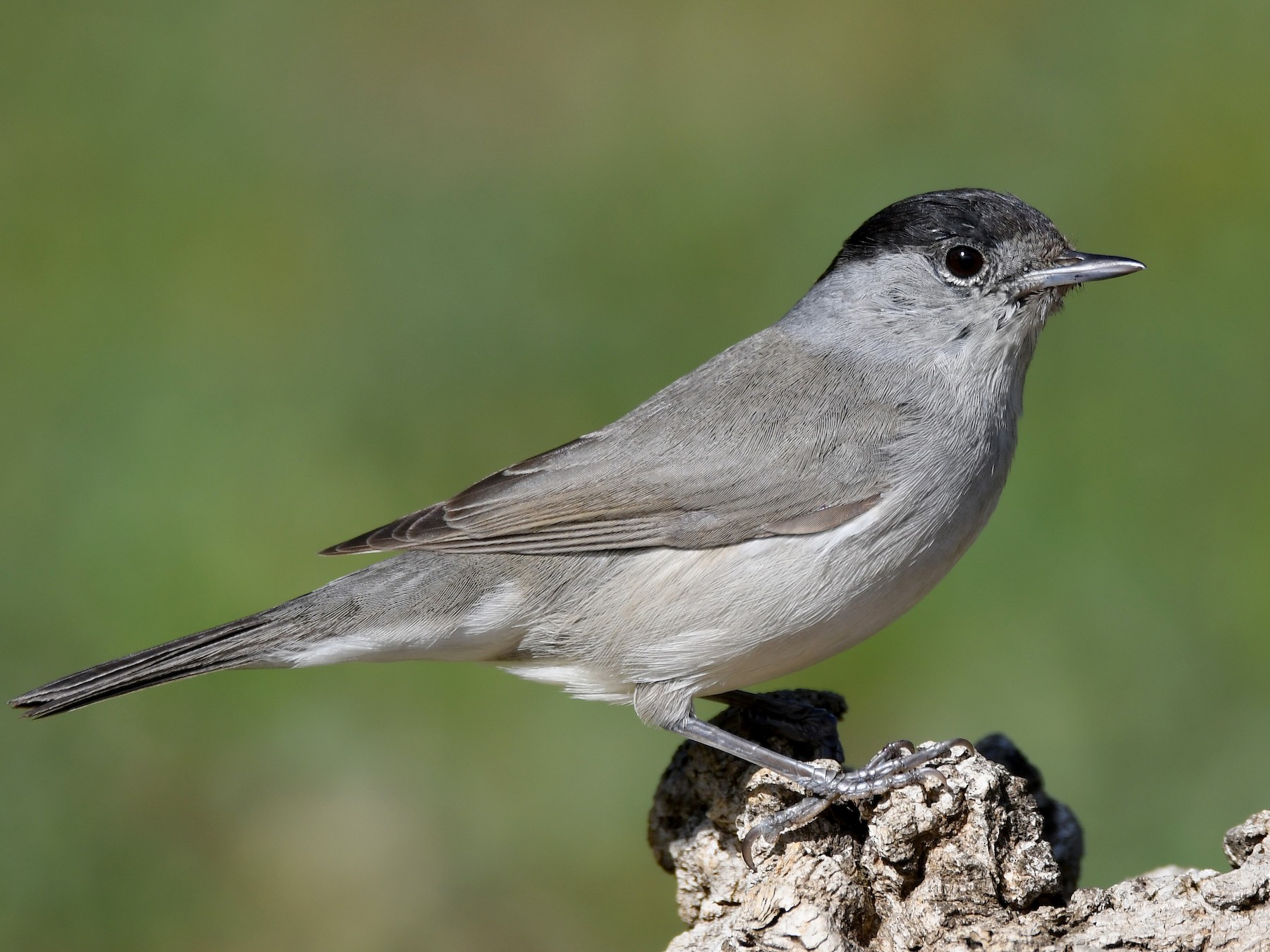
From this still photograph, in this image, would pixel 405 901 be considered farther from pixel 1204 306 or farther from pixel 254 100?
pixel 254 100

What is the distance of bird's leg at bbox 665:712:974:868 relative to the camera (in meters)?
4.10

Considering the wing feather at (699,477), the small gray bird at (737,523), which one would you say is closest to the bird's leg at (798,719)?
the small gray bird at (737,523)

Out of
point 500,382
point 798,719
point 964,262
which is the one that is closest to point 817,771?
point 798,719

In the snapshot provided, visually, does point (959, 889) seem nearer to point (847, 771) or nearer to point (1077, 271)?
point (847, 771)

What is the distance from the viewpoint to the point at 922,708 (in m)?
7.00

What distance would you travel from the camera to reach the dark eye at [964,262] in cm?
497

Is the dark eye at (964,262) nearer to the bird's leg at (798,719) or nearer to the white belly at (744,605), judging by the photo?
the white belly at (744,605)

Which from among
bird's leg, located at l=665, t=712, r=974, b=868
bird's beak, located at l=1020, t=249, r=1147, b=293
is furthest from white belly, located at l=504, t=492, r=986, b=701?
bird's beak, located at l=1020, t=249, r=1147, b=293

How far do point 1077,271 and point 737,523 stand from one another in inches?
59.2

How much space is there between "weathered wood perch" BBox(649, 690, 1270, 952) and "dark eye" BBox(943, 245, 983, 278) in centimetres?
178

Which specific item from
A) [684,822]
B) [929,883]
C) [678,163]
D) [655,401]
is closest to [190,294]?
[678,163]

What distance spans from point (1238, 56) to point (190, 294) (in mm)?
7347

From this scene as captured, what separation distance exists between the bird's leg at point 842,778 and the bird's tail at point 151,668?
180cm

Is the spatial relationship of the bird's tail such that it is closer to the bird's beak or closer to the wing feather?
the wing feather
